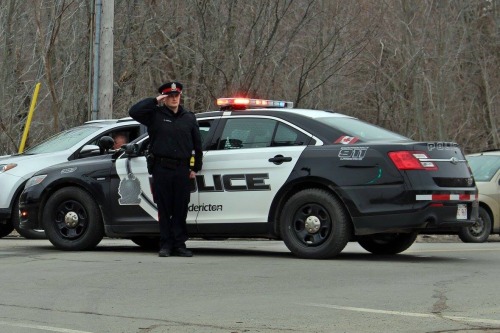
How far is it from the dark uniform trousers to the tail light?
2.26 meters

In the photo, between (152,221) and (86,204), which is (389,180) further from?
(86,204)

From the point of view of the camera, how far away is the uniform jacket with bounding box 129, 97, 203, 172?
39.4 feet

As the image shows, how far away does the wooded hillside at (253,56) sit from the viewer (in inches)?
891

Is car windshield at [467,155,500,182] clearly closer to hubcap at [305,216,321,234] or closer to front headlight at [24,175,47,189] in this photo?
hubcap at [305,216,321,234]

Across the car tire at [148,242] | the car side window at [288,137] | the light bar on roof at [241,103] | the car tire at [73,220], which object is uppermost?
the light bar on roof at [241,103]

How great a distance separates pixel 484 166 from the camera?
18656mm

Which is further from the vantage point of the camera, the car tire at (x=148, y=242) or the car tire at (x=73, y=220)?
the car tire at (x=148, y=242)

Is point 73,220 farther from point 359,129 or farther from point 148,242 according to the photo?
point 359,129

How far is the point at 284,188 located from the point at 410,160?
1354 millimetres

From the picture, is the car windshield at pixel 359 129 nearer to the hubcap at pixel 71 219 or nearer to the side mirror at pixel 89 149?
the hubcap at pixel 71 219

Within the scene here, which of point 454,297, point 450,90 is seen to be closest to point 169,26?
point 450,90

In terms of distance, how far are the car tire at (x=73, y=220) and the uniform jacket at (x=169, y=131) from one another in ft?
4.09

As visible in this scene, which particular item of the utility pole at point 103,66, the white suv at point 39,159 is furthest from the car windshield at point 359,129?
the utility pole at point 103,66

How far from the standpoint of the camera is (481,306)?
27.7ft
